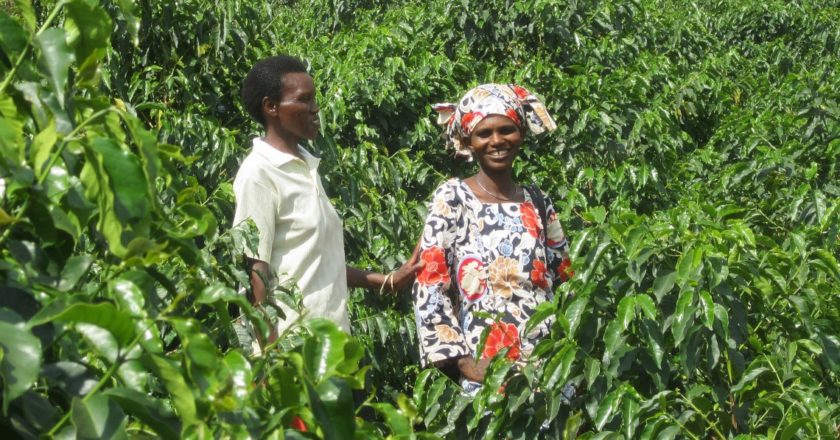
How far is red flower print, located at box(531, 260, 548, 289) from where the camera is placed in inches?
120

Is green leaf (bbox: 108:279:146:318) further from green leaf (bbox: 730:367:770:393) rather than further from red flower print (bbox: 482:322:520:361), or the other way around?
red flower print (bbox: 482:322:520:361)

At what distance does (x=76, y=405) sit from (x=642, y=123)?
4.22 metres

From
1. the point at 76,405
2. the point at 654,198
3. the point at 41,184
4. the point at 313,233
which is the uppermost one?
the point at 41,184

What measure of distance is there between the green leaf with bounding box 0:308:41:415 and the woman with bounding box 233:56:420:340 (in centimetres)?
162

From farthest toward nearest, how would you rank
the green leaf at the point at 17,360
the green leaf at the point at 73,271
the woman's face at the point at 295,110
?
the woman's face at the point at 295,110 < the green leaf at the point at 73,271 < the green leaf at the point at 17,360

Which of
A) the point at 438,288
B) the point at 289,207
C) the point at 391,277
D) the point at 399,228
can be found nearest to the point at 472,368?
the point at 438,288

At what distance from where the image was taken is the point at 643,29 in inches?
276

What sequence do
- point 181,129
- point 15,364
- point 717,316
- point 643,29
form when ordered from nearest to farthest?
1. point 15,364
2. point 717,316
3. point 181,129
4. point 643,29

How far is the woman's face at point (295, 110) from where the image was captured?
309 centimetres

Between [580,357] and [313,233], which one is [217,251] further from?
[580,357]

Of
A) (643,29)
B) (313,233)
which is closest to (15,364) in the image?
(313,233)

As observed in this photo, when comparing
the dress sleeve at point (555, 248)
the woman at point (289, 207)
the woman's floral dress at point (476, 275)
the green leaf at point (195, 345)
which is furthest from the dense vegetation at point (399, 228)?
the dress sleeve at point (555, 248)

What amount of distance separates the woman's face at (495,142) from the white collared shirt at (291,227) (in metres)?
0.45

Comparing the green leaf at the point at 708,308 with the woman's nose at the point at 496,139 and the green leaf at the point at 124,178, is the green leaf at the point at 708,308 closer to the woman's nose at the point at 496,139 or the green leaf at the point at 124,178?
the woman's nose at the point at 496,139
